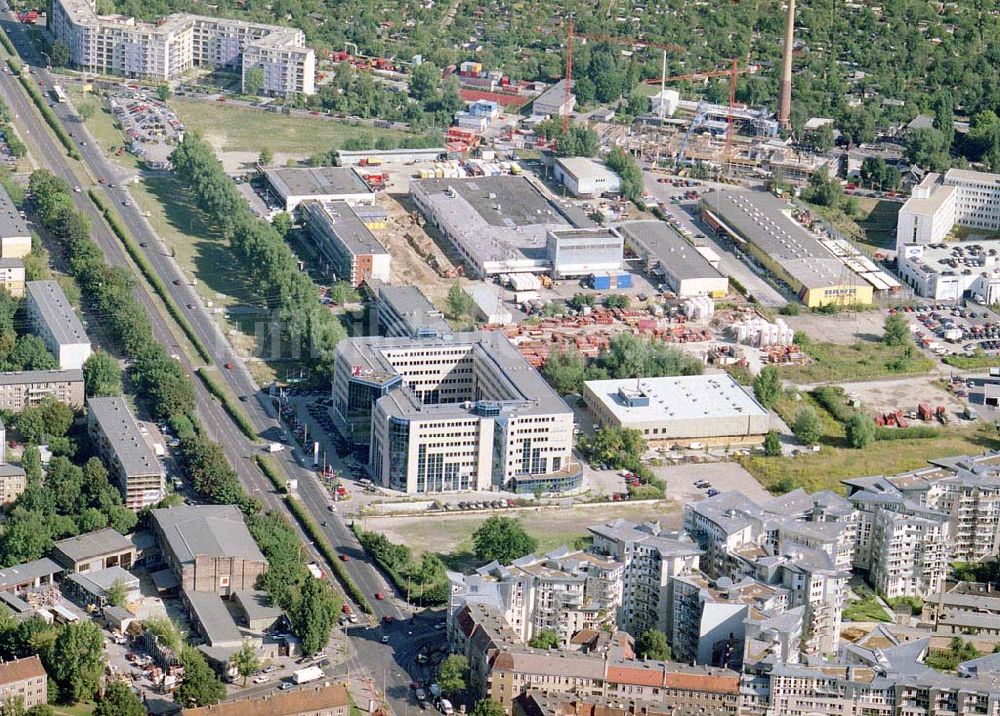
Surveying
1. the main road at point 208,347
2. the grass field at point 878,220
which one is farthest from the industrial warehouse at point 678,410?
the grass field at point 878,220

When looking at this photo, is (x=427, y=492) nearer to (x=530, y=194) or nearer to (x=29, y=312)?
(x=29, y=312)

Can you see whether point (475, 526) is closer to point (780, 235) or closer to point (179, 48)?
point (780, 235)

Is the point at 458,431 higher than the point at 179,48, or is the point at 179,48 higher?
the point at 179,48

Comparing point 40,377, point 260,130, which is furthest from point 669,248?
point 40,377

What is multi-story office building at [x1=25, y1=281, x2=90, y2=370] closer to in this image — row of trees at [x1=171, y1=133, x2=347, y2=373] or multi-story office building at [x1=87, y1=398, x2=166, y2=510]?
multi-story office building at [x1=87, y1=398, x2=166, y2=510]

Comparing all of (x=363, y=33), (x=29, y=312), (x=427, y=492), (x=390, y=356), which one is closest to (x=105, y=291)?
(x=29, y=312)

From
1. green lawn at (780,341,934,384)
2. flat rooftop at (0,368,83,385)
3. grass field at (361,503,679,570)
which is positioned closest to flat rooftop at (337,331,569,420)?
grass field at (361,503,679,570)
